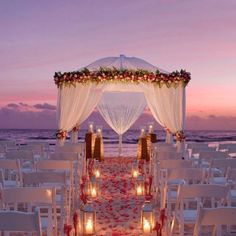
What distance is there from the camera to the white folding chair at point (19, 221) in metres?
3.17

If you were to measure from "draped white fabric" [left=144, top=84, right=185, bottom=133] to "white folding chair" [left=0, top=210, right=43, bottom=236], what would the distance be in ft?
30.1

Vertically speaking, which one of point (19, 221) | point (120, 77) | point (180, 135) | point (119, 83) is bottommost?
point (19, 221)

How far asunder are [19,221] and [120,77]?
9.35 meters

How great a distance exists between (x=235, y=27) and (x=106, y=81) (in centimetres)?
454

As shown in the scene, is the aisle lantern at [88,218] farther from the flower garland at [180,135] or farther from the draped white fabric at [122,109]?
the draped white fabric at [122,109]

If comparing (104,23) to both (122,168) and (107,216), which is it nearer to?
(122,168)

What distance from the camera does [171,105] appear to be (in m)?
12.1

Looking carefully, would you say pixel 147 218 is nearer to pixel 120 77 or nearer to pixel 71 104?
pixel 71 104

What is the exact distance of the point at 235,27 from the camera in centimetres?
1436

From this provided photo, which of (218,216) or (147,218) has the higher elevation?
(218,216)

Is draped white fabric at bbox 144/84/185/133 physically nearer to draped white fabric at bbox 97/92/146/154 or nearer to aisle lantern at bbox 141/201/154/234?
draped white fabric at bbox 97/92/146/154

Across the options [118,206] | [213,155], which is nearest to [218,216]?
[118,206]

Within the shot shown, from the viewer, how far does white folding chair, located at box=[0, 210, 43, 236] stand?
10.4 ft

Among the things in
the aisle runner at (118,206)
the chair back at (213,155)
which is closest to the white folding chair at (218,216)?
the aisle runner at (118,206)
